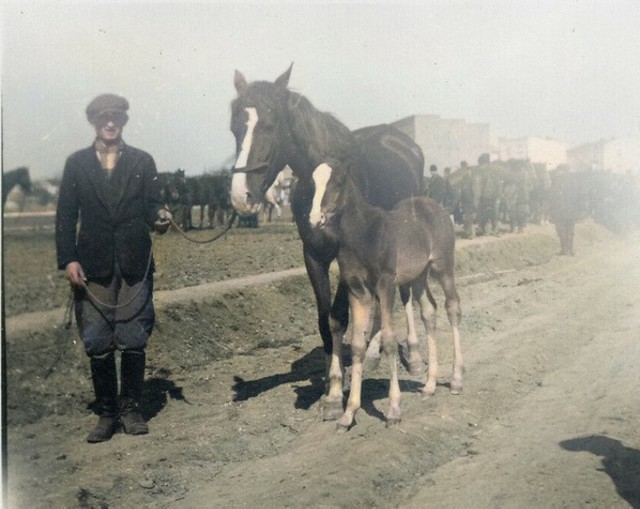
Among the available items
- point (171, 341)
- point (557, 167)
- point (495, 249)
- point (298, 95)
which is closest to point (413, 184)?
point (298, 95)

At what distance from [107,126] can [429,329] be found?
11.6 feet

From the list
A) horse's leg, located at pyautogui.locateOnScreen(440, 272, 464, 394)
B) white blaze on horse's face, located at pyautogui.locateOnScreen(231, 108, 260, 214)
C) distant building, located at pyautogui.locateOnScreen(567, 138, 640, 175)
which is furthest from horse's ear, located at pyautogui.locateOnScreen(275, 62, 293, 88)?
distant building, located at pyautogui.locateOnScreen(567, 138, 640, 175)

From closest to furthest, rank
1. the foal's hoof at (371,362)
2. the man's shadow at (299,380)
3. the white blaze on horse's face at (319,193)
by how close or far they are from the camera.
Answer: the white blaze on horse's face at (319,193) → the man's shadow at (299,380) → the foal's hoof at (371,362)

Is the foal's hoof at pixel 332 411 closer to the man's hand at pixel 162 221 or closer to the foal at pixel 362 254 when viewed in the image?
the foal at pixel 362 254

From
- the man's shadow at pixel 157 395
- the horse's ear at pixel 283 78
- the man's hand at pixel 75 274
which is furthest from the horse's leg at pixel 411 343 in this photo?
the man's hand at pixel 75 274

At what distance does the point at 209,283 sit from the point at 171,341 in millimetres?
2719

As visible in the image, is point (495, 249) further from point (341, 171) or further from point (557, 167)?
point (341, 171)

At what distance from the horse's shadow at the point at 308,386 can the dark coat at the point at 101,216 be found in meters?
2.01

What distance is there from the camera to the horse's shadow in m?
6.69

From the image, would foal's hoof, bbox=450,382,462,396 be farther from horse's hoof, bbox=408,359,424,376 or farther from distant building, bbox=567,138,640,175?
distant building, bbox=567,138,640,175

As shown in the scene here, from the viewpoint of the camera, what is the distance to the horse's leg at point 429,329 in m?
6.73

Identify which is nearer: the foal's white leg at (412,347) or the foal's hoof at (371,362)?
the foal's white leg at (412,347)

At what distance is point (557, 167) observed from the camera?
18.0m

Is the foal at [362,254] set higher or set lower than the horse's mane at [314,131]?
lower
